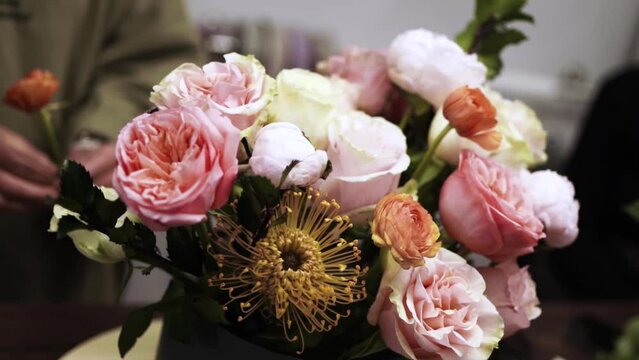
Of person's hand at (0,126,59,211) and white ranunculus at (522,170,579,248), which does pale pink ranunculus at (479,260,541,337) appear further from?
person's hand at (0,126,59,211)

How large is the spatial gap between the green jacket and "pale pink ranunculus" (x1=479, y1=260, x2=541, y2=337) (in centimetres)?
70

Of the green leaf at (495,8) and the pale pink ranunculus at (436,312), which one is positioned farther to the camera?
the green leaf at (495,8)

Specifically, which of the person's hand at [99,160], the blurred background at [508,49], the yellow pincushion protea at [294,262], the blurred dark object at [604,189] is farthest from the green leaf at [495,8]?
the blurred dark object at [604,189]

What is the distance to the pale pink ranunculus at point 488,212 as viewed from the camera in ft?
1.45

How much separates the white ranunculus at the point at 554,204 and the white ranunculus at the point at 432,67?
0.09 meters

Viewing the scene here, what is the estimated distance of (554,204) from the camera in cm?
51

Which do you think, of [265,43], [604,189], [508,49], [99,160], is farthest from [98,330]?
[508,49]

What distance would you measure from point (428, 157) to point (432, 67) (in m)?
0.07

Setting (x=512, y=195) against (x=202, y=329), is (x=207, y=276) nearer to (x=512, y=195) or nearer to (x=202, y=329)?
(x=202, y=329)

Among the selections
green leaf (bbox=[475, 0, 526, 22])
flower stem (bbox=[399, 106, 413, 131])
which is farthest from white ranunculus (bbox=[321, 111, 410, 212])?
green leaf (bbox=[475, 0, 526, 22])

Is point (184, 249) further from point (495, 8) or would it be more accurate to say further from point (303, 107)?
point (495, 8)

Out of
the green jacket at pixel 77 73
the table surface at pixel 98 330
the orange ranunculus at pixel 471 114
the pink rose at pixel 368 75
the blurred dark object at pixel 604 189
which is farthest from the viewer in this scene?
the blurred dark object at pixel 604 189

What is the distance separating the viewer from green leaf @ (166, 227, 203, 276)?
1.38ft

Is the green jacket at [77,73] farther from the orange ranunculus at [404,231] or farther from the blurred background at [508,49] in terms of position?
the orange ranunculus at [404,231]
